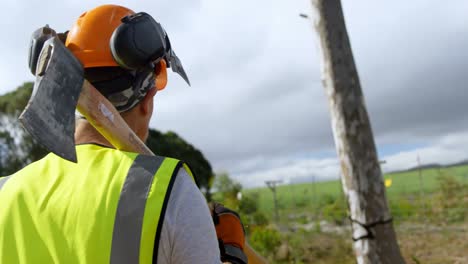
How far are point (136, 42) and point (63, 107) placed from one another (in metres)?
0.33

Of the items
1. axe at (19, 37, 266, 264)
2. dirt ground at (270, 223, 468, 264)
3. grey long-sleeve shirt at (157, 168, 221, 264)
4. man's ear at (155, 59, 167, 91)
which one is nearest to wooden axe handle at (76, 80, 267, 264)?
axe at (19, 37, 266, 264)

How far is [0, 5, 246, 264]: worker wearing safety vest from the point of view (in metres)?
1.36

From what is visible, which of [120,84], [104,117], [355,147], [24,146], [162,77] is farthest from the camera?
[24,146]

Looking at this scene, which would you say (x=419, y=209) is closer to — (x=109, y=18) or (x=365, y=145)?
(x=365, y=145)

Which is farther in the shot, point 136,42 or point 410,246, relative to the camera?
point 410,246

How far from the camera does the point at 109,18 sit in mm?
1800

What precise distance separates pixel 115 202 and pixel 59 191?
185 mm

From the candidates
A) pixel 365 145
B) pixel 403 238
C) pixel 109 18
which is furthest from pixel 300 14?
pixel 403 238

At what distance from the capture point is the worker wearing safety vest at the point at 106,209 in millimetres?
1357

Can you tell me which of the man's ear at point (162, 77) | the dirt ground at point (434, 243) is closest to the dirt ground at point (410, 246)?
the dirt ground at point (434, 243)

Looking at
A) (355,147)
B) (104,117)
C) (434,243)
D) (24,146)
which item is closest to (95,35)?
(104,117)

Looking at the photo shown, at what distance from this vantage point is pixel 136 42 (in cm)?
164

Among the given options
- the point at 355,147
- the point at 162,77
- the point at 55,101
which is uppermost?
the point at 162,77

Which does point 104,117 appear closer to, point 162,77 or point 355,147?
point 162,77
